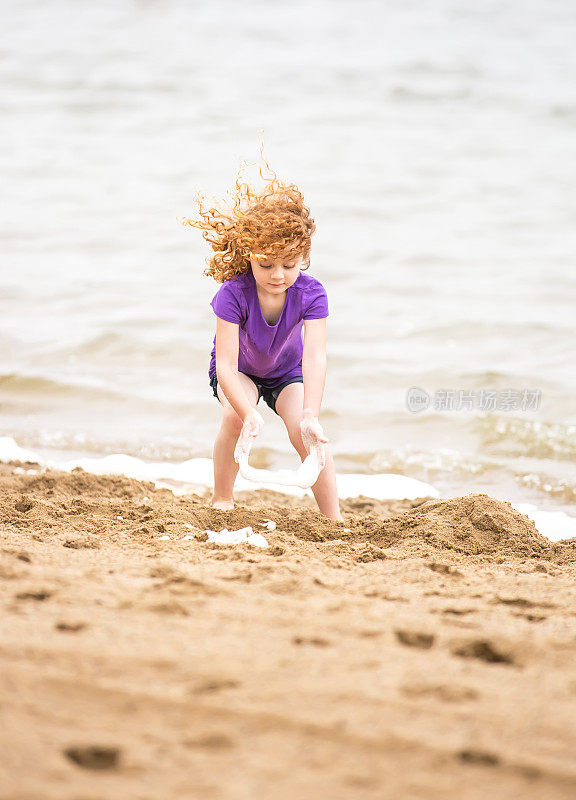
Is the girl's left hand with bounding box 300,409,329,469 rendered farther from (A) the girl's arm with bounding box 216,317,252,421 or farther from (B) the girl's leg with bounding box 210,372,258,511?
(B) the girl's leg with bounding box 210,372,258,511

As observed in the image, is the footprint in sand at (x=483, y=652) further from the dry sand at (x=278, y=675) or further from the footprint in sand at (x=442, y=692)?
the footprint in sand at (x=442, y=692)

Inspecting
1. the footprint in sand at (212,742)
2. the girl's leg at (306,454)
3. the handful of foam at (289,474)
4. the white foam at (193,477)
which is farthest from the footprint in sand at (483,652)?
the white foam at (193,477)

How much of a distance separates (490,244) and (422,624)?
7435 mm

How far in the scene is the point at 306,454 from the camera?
3418mm

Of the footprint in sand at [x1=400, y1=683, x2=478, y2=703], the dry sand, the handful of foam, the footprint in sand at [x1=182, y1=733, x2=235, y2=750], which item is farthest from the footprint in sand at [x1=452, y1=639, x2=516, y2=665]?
the handful of foam

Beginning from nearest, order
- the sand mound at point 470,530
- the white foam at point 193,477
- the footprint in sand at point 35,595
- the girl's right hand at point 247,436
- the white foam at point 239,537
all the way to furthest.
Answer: the footprint in sand at point 35,595
the white foam at point 239,537
the sand mound at point 470,530
the girl's right hand at point 247,436
the white foam at point 193,477

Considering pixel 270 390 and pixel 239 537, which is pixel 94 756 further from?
pixel 270 390

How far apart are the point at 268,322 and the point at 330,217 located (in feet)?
20.9

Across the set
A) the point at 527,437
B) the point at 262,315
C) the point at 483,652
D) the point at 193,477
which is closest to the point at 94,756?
the point at 483,652

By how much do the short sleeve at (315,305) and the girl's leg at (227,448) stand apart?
418mm

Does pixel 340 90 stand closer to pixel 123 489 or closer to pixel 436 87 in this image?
pixel 436 87

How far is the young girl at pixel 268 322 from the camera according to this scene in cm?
318

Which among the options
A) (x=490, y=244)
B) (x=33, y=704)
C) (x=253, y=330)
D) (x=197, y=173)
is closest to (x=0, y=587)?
(x=33, y=704)

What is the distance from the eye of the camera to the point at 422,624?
1.95 meters
